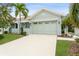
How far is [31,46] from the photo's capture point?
4668 millimetres

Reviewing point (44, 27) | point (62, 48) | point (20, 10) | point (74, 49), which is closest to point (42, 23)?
point (44, 27)

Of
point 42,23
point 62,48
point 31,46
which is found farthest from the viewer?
point 42,23

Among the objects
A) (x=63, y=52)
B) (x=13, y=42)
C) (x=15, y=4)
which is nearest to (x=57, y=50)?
(x=63, y=52)

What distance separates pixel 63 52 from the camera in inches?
179

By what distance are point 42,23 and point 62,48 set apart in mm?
602

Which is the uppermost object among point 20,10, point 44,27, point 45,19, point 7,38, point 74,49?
point 20,10

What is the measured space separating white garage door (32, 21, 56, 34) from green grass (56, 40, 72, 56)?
0.26m

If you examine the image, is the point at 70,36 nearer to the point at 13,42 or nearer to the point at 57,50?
the point at 57,50

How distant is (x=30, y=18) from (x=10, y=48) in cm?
65

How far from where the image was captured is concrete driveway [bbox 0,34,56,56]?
15.1 feet

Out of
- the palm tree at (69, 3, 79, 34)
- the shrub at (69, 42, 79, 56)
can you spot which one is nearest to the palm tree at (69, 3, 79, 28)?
the palm tree at (69, 3, 79, 34)

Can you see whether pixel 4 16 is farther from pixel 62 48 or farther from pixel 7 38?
pixel 62 48

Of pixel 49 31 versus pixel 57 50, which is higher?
pixel 49 31

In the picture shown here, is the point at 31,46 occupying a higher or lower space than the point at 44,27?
lower
